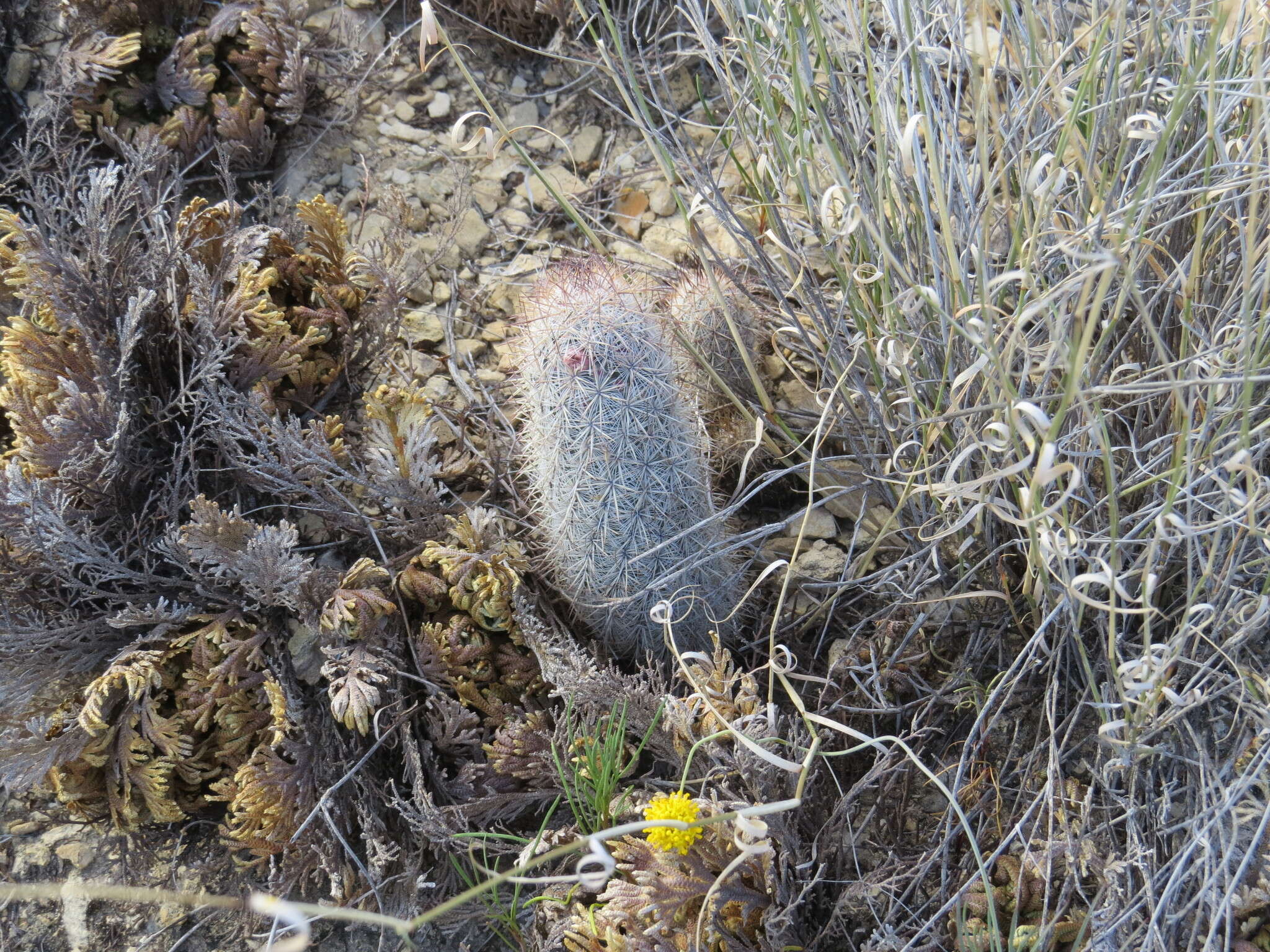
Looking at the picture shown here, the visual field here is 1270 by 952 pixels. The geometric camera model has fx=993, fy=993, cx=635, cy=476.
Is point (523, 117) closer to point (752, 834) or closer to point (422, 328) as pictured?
point (422, 328)

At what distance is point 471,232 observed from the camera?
2574 mm

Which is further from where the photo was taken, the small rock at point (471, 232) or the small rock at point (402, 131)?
the small rock at point (402, 131)

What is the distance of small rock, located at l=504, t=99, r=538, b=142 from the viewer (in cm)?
271

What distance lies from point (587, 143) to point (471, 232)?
1.36 ft

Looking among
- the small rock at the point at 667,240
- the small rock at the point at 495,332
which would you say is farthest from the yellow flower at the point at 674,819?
the small rock at the point at 667,240

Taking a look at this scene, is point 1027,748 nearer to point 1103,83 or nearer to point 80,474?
point 1103,83

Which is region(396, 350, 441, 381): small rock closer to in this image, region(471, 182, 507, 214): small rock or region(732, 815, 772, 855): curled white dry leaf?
region(471, 182, 507, 214): small rock

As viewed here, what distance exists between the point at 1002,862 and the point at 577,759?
2.22 ft

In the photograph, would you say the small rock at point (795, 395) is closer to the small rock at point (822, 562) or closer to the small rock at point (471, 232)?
the small rock at point (822, 562)

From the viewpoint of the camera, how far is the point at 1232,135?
1732 mm

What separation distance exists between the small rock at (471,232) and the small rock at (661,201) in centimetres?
43

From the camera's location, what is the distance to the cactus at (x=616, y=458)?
1.75 metres

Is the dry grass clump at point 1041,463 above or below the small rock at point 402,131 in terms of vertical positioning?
below

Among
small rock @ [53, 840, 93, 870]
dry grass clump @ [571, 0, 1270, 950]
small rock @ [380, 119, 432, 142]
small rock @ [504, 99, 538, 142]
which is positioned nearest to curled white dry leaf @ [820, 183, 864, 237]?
dry grass clump @ [571, 0, 1270, 950]
